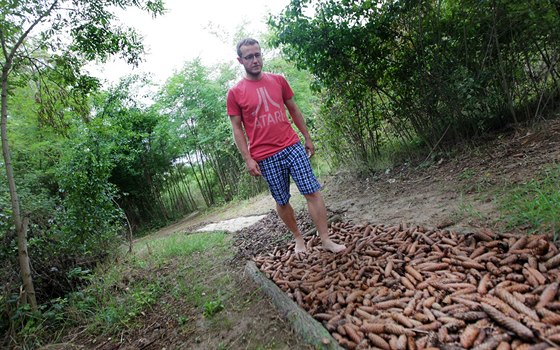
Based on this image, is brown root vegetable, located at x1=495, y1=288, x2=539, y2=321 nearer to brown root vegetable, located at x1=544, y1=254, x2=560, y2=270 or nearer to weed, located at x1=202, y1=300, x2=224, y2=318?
brown root vegetable, located at x1=544, y1=254, x2=560, y2=270

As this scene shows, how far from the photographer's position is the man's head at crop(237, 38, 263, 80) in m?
2.41

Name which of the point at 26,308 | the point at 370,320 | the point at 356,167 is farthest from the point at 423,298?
the point at 356,167

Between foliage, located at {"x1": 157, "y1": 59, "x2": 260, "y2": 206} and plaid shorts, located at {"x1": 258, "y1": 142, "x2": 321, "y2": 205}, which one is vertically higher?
foliage, located at {"x1": 157, "y1": 59, "x2": 260, "y2": 206}

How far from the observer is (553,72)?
160 inches

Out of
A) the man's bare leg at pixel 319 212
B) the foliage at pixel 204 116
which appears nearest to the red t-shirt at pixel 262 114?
the man's bare leg at pixel 319 212

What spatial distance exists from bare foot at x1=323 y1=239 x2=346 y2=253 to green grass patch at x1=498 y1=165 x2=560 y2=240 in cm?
112

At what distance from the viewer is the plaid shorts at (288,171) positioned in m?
2.43

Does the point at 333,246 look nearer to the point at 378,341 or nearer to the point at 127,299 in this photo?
the point at 378,341

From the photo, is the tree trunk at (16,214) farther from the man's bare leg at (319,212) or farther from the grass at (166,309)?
the man's bare leg at (319,212)

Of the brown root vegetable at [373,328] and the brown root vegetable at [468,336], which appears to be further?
the brown root vegetable at [373,328]

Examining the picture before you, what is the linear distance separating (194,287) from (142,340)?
665mm


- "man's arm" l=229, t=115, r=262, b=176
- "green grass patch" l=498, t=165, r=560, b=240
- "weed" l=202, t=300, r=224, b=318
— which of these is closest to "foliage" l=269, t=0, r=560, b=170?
"green grass patch" l=498, t=165, r=560, b=240

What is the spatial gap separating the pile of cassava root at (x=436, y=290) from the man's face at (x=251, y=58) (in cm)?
158

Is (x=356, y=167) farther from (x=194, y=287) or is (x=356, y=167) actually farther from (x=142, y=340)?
(x=142, y=340)
